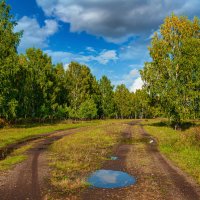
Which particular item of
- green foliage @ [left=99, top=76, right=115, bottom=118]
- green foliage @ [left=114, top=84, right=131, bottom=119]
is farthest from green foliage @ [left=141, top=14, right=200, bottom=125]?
green foliage @ [left=114, top=84, right=131, bottom=119]

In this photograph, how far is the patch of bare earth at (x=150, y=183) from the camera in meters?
12.8

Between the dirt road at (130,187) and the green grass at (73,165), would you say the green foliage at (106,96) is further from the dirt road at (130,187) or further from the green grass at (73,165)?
the dirt road at (130,187)

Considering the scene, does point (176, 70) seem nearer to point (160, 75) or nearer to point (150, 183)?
point (160, 75)

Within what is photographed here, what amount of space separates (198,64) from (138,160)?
90.9 ft

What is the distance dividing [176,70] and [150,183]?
118ft

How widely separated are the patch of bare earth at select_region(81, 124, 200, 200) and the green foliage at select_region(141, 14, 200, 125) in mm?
25113

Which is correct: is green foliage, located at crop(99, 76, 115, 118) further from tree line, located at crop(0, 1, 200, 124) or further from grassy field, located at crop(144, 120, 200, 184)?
grassy field, located at crop(144, 120, 200, 184)

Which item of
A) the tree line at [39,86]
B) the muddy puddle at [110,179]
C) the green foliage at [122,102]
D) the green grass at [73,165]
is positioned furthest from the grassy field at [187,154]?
the green foliage at [122,102]

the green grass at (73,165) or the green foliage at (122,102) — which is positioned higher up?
the green foliage at (122,102)

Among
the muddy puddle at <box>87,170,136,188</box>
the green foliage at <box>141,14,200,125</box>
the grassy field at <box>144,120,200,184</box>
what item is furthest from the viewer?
the green foliage at <box>141,14,200,125</box>

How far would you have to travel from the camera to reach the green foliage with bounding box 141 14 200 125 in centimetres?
4566

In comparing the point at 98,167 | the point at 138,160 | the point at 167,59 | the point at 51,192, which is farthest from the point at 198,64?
the point at 51,192

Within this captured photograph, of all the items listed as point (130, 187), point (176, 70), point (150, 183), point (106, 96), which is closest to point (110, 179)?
point (130, 187)

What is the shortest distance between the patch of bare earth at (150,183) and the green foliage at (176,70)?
989 inches
